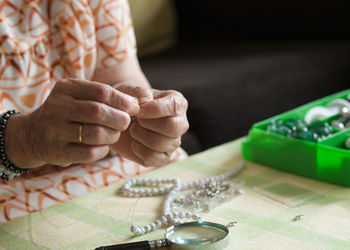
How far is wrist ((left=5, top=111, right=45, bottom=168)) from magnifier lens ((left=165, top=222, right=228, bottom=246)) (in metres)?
0.22

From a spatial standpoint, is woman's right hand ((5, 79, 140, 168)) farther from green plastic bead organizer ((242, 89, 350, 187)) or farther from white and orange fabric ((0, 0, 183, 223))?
green plastic bead organizer ((242, 89, 350, 187))

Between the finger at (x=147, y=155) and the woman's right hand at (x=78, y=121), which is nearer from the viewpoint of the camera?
the woman's right hand at (x=78, y=121)

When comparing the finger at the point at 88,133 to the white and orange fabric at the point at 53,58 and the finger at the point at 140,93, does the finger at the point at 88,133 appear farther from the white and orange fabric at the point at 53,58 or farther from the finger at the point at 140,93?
the white and orange fabric at the point at 53,58

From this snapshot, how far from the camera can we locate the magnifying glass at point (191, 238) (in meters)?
0.61

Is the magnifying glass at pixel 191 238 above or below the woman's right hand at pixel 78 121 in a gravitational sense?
below

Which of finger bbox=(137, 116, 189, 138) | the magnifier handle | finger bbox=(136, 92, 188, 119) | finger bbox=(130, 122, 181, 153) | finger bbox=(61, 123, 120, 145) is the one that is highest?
finger bbox=(136, 92, 188, 119)

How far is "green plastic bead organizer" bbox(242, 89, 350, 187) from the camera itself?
0.78 metres

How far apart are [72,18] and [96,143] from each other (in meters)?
0.39

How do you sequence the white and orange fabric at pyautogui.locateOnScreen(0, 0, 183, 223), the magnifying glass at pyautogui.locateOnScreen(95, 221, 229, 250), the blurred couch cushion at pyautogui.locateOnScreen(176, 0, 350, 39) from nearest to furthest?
the magnifying glass at pyautogui.locateOnScreen(95, 221, 229, 250)
the white and orange fabric at pyautogui.locateOnScreen(0, 0, 183, 223)
the blurred couch cushion at pyautogui.locateOnScreen(176, 0, 350, 39)

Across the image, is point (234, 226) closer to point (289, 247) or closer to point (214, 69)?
point (289, 247)

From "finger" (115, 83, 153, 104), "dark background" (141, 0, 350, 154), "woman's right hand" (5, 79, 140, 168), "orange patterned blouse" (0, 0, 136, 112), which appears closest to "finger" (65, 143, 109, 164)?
"woman's right hand" (5, 79, 140, 168)

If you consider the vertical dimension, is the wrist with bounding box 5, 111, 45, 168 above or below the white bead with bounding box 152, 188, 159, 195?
above

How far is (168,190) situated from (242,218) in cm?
15

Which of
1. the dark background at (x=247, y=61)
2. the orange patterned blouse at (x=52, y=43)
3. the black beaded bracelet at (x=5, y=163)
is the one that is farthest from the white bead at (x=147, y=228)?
the dark background at (x=247, y=61)
